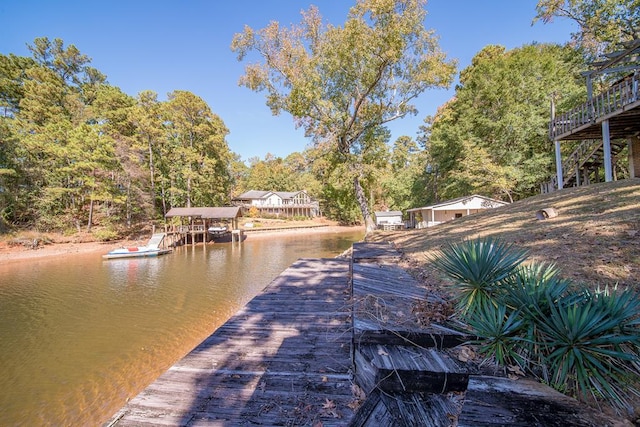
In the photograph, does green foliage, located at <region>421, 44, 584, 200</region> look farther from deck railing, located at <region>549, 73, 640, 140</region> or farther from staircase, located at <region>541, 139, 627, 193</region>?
deck railing, located at <region>549, 73, 640, 140</region>

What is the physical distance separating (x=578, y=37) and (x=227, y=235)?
34729 millimetres

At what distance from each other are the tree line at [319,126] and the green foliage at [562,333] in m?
12.7

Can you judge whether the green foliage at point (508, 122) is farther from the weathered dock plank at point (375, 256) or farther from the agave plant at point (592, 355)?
the agave plant at point (592, 355)

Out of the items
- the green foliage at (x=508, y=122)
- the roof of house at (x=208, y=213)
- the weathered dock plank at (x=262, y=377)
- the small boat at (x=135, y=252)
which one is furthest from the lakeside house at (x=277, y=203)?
the weathered dock plank at (x=262, y=377)

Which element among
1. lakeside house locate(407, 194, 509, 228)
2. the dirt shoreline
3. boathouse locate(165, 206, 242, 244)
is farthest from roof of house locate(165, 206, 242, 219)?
lakeside house locate(407, 194, 509, 228)

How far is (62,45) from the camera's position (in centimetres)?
3497

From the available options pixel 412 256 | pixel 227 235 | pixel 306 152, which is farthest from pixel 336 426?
pixel 227 235

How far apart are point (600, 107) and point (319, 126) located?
12.3 meters

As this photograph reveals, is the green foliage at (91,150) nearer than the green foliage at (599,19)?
No

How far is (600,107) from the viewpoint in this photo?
405 inches

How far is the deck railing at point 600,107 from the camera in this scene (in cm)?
880

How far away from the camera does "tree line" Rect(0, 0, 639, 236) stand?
1406 centimetres

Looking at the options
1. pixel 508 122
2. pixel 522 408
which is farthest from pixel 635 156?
pixel 522 408

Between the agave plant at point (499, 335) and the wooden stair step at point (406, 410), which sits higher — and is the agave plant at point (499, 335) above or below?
above
